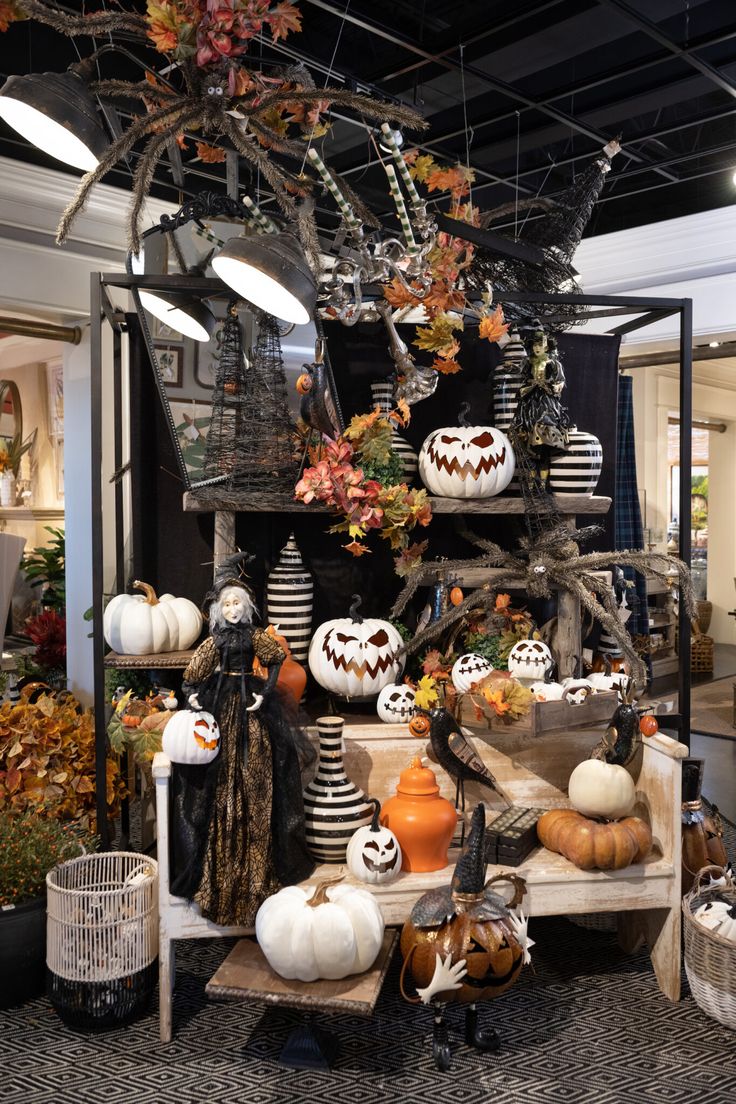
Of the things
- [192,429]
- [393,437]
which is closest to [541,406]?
[393,437]

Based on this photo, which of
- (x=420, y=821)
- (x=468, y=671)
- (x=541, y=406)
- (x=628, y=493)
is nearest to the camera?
(x=420, y=821)

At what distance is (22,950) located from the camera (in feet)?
9.50

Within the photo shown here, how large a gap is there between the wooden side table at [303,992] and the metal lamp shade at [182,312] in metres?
2.12

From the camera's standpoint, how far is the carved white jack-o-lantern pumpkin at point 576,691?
10.4 feet

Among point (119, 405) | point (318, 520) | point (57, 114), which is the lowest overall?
point (318, 520)

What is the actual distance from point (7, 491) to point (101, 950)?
6.16 m

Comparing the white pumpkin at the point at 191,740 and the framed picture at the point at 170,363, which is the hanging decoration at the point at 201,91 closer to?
the framed picture at the point at 170,363

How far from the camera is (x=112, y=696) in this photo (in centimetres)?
422

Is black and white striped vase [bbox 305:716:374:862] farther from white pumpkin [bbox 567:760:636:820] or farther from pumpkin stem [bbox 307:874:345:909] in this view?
white pumpkin [bbox 567:760:636:820]

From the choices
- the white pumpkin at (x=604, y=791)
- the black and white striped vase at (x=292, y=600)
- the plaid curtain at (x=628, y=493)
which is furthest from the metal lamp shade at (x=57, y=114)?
the plaid curtain at (x=628, y=493)

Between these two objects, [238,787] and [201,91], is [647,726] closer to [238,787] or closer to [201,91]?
[238,787]

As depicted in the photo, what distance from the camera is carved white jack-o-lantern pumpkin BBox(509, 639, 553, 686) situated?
333 cm

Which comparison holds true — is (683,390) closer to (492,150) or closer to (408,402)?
(408,402)

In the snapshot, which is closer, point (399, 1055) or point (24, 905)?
point (399, 1055)
